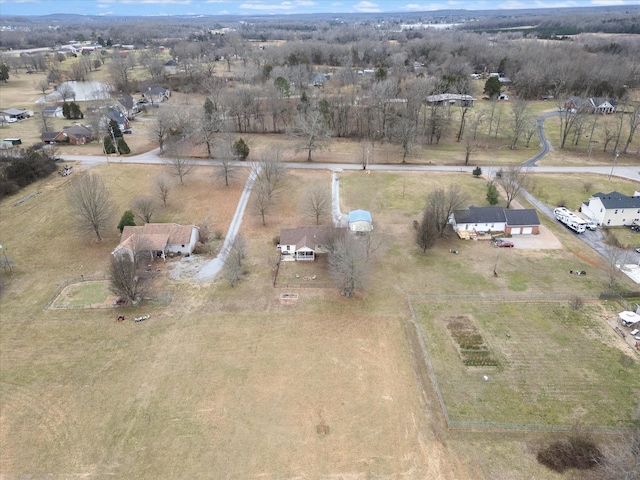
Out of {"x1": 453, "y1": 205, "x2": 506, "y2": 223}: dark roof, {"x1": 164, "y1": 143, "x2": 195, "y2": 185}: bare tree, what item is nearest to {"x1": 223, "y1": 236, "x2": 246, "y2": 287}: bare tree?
{"x1": 453, "y1": 205, "x2": 506, "y2": 223}: dark roof

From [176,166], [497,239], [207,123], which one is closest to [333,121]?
[207,123]

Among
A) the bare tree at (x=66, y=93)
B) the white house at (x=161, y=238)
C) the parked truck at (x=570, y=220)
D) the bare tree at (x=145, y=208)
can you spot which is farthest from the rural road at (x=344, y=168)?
the bare tree at (x=66, y=93)

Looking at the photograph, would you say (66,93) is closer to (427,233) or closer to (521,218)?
(427,233)

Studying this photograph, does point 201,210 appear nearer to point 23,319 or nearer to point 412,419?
point 23,319

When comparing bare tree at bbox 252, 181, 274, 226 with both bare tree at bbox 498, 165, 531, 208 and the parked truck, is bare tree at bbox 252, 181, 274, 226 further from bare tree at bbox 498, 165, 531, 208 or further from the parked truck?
the parked truck

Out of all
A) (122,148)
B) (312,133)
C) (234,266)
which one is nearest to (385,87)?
(312,133)

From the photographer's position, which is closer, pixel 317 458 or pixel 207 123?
pixel 317 458
